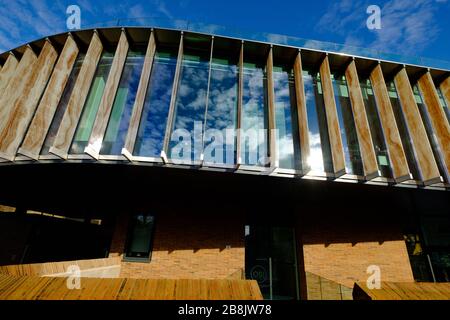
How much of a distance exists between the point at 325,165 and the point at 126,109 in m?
7.97

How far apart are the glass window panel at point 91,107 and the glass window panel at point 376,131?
11.4 m

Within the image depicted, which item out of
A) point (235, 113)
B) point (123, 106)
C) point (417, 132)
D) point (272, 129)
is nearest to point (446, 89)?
point (417, 132)

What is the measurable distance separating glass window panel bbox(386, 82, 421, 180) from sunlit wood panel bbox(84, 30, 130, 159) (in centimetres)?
1192

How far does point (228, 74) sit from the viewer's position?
1021 cm

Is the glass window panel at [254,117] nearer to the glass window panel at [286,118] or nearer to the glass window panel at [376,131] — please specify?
the glass window panel at [286,118]

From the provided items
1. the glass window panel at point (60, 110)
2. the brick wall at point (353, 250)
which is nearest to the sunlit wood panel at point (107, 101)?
the glass window panel at point (60, 110)

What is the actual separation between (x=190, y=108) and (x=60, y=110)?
5.00 meters

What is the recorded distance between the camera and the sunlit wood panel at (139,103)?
24.8 ft

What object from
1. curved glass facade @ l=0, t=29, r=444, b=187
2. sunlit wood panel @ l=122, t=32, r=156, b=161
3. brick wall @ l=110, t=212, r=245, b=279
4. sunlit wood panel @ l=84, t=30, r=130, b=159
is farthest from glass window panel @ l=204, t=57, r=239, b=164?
sunlit wood panel @ l=84, t=30, r=130, b=159

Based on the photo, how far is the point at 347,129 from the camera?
993cm

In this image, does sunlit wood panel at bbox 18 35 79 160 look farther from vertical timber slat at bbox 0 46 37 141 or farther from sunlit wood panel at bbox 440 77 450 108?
sunlit wood panel at bbox 440 77 450 108

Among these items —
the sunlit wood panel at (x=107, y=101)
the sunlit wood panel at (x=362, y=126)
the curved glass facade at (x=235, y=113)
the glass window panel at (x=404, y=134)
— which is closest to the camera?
the sunlit wood panel at (x=107, y=101)

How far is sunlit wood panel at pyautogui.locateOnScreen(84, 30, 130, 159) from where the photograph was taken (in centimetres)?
746

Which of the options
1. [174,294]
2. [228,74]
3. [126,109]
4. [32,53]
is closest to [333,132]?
[228,74]
